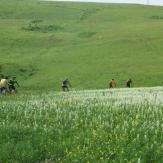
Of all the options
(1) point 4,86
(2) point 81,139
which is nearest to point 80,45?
(1) point 4,86

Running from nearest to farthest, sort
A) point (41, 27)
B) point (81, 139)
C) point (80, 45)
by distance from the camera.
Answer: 1. point (81, 139)
2. point (80, 45)
3. point (41, 27)

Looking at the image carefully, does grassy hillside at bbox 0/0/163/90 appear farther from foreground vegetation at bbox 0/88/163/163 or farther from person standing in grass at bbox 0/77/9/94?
foreground vegetation at bbox 0/88/163/163

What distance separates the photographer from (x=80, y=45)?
110m

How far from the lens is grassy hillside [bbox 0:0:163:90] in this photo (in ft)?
269

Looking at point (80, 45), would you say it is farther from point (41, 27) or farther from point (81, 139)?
point (81, 139)

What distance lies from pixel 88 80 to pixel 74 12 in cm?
9212

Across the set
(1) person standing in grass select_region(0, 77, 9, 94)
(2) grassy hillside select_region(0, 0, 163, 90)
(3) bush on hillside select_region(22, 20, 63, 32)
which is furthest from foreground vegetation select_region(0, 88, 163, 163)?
(3) bush on hillside select_region(22, 20, 63, 32)

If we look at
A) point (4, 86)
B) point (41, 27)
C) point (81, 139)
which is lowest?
point (81, 139)

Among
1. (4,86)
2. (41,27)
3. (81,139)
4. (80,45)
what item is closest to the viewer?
(81,139)

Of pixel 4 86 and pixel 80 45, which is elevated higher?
pixel 80 45

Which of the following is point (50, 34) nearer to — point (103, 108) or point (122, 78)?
point (122, 78)

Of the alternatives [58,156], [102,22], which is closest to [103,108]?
[58,156]

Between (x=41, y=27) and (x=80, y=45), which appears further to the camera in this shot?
(x=41, y=27)

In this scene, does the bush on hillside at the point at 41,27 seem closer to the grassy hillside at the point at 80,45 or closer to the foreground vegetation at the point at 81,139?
the grassy hillside at the point at 80,45
